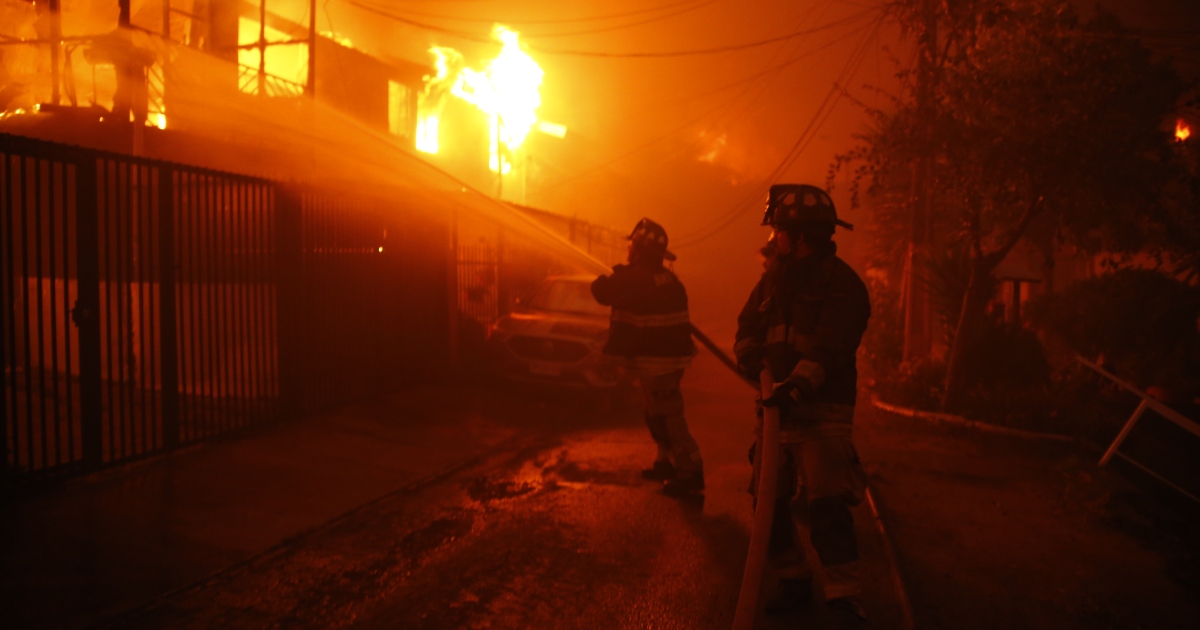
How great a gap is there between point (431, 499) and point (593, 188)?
143 ft

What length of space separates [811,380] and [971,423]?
7.07 m

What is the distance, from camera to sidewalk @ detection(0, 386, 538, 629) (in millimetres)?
4176

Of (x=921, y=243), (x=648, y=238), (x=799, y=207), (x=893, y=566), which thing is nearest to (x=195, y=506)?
(x=648, y=238)

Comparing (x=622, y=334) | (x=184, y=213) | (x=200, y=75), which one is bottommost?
(x=622, y=334)

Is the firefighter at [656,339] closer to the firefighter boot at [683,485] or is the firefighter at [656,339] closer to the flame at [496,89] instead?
the firefighter boot at [683,485]

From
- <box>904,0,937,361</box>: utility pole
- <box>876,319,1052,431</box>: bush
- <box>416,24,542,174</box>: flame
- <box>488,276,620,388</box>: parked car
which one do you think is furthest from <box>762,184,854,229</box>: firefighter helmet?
<box>416,24,542,174</box>: flame

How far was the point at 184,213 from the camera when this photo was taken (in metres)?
6.92

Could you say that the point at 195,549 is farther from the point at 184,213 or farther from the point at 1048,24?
the point at 1048,24

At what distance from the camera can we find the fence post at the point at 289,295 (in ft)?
26.4

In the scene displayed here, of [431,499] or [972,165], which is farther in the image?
[972,165]

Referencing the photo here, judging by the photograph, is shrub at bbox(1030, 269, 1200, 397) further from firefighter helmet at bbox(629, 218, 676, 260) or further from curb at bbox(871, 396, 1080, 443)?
firefighter helmet at bbox(629, 218, 676, 260)

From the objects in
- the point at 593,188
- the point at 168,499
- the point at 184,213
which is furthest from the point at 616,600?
the point at 593,188

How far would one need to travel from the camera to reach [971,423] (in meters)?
9.73

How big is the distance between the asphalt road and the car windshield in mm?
4128
